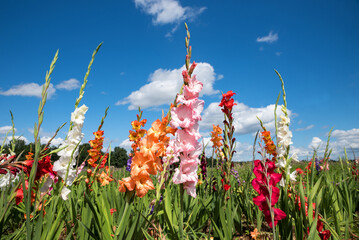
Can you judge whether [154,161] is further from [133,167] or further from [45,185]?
[45,185]

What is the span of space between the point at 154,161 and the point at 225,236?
4.47 ft

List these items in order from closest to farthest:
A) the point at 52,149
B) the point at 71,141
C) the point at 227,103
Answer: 1. the point at 71,141
2. the point at 227,103
3. the point at 52,149

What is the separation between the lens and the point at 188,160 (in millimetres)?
1589

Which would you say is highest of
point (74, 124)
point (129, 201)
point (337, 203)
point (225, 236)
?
point (74, 124)

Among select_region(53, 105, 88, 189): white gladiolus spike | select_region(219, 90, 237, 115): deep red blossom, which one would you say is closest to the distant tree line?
select_region(53, 105, 88, 189): white gladiolus spike

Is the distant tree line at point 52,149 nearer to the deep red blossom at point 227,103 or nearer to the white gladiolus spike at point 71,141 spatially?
the white gladiolus spike at point 71,141

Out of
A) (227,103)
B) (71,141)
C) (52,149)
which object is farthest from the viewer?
(52,149)

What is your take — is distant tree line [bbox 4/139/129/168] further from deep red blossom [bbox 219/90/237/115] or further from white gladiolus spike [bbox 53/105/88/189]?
deep red blossom [bbox 219/90/237/115]

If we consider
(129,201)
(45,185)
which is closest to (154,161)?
(129,201)

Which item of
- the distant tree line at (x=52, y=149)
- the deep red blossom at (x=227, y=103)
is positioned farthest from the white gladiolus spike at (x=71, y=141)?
the deep red blossom at (x=227, y=103)

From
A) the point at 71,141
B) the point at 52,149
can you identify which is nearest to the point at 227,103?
the point at 71,141

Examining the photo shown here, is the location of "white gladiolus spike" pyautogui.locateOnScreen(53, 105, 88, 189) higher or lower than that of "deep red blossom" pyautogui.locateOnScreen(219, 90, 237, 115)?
lower

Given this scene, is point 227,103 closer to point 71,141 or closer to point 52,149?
point 71,141

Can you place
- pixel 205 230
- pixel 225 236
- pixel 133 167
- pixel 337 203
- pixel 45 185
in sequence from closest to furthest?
pixel 133 167 < pixel 45 185 < pixel 225 236 < pixel 205 230 < pixel 337 203
